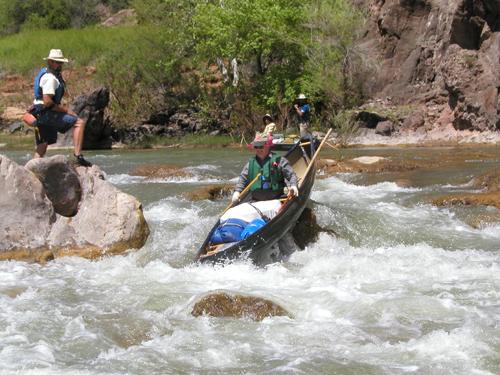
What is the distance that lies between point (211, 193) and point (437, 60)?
15.1m

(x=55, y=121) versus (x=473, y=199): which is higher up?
(x=55, y=121)

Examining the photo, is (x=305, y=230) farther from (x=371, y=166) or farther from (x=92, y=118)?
(x=92, y=118)

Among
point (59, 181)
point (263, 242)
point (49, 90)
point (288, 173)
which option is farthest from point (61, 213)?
point (288, 173)

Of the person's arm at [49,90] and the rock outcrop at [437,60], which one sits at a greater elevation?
the rock outcrop at [437,60]

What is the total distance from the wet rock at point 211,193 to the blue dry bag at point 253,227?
3.57m

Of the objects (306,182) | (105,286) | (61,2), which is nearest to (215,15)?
(306,182)

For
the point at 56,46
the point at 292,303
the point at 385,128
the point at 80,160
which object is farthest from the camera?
the point at 56,46

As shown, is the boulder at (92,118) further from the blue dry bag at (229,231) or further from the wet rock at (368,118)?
the blue dry bag at (229,231)

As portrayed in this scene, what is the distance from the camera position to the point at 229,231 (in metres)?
7.80

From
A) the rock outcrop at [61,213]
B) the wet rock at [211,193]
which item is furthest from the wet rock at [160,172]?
the rock outcrop at [61,213]

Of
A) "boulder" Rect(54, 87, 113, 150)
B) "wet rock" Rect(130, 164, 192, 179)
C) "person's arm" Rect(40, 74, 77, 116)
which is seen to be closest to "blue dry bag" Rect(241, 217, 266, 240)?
"person's arm" Rect(40, 74, 77, 116)

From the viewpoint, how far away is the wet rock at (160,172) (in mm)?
14719

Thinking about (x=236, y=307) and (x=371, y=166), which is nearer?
(x=236, y=307)

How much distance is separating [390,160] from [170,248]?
26.1ft
